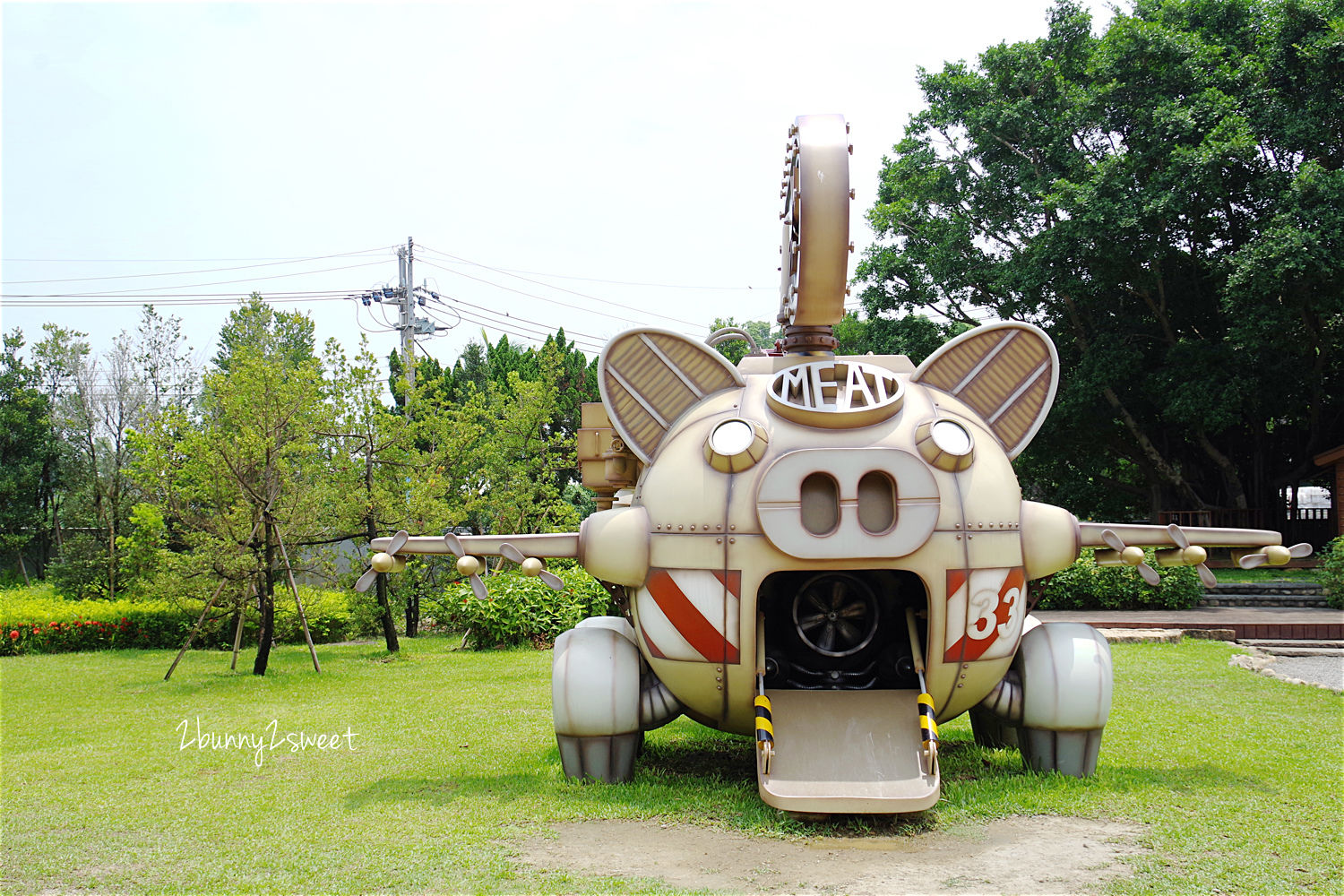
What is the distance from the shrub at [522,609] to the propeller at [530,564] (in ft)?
31.2

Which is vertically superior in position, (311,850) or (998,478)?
(998,478)

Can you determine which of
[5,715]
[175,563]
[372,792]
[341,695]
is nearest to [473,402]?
[175,563]

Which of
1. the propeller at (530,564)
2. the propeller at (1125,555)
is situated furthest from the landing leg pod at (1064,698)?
the propeller at (530,564)

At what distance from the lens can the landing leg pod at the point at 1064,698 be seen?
6.64 metres

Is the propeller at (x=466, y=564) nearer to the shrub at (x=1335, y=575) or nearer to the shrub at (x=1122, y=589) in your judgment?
the shrub at (x=1122, y=589)

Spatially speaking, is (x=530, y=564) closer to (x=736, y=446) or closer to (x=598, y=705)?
(x=598, y=705)

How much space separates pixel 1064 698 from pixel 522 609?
10.9 metres

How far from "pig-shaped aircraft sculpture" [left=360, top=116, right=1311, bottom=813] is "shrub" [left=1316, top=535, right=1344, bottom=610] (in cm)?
1432

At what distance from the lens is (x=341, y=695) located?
38.8 feet

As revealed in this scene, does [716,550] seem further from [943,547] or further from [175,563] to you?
[175,563]

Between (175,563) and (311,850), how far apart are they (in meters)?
9.77

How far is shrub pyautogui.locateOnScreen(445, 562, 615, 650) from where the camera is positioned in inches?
635

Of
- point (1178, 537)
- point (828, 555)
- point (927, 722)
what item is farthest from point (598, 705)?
point (1178, 537)

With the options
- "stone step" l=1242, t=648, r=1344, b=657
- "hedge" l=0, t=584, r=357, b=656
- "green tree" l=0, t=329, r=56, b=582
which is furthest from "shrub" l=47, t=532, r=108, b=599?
"stone step" l=1242, t=648, r=1344, b=657
